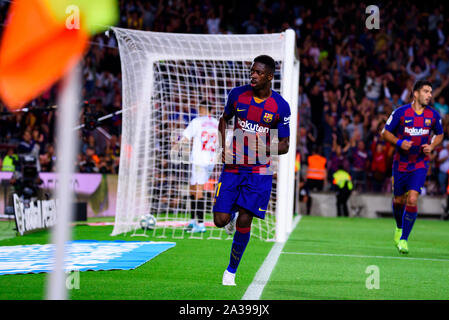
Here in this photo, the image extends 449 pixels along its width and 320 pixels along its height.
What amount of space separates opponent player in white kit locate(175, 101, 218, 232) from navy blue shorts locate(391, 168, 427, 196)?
10.7 feet

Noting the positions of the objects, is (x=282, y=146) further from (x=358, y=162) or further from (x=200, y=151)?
(x=358, y=162)

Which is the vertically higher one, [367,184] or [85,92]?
[85,92]

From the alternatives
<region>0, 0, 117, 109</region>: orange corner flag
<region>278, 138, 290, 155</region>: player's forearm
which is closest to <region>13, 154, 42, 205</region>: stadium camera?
<region>278, 138, 290, 155</region>: player's forearm

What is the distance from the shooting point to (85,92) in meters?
22.4

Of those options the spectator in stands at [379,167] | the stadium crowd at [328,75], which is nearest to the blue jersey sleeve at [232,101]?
the stadium crowd at [328,75]

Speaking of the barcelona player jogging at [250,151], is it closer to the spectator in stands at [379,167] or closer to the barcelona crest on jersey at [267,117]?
the barcelona crest on jersey at [267,117]

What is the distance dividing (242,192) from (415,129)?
14.1 feet

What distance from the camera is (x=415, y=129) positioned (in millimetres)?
10477

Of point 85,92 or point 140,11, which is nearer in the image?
point 85,92

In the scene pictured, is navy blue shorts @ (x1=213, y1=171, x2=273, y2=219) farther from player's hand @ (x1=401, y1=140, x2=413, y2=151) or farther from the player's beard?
the player's beard
